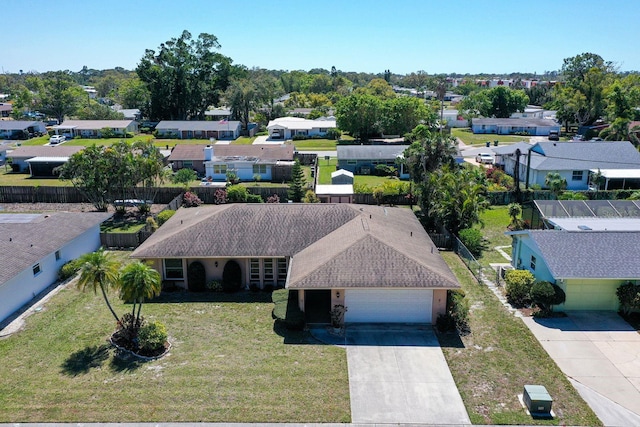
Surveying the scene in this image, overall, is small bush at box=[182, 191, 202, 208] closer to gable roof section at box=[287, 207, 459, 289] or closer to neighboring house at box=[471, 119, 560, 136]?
gable roof section at box=[287, 207, 459, 289]

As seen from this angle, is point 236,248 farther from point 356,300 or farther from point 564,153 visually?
point 564,153

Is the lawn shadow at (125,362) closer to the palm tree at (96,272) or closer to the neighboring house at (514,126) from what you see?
the palm tree at (96,272)

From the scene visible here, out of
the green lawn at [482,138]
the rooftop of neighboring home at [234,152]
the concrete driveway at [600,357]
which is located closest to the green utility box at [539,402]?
the concrete driveway at [600,357]

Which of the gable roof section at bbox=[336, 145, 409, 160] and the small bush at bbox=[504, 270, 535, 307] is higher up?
the gable roof section at bbox=[336, 145, 409, 160]

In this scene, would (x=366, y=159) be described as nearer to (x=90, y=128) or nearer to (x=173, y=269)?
(x=173, y=269)

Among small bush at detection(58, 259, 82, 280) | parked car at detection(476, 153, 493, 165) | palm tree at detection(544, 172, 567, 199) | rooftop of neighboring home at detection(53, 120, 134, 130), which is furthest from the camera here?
rooftop of neighboring home at detection(53, 120, 134, 130)

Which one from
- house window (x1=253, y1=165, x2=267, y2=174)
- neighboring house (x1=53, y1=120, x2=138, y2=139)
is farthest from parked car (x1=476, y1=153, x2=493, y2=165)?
neighboring house (x1=53, y1=120, x2=138, y2=139)

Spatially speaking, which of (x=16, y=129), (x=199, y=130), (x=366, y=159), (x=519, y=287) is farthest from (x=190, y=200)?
(x=16, y=129)
